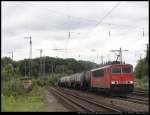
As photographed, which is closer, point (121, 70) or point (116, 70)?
point (116, 70)

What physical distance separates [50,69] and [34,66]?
Result: 61.7 ft

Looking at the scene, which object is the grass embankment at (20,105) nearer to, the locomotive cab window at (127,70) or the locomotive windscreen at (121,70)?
the locomotive windscreen at (121,70)

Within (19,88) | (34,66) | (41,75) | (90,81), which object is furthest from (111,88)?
(34,66)

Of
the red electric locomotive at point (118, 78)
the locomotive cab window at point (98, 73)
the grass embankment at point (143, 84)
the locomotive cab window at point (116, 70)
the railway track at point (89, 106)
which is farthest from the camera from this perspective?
the grass embankment at point (143, 84)

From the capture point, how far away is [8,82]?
136 ft

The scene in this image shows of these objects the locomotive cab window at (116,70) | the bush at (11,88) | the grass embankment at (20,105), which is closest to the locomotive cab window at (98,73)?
the locomotive cab window at (116,70)

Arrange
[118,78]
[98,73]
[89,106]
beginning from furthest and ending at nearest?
[98,73] < [118,78] < [89,106]

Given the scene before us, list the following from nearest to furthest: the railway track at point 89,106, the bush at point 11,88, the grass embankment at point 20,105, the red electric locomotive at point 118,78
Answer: the grass embankment at point 20,105, the railway track at point 89,106, the bush at point 11,88, the red electric locomotive at point 118,78

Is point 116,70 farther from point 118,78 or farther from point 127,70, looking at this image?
point 127,70

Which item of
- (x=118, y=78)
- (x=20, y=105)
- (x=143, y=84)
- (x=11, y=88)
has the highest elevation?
(x=118, y=78)

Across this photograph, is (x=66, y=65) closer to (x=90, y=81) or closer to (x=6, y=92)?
(x=90, y=81)

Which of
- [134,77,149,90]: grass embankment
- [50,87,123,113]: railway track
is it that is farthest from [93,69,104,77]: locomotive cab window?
[134,77,149,90]: grass embankment

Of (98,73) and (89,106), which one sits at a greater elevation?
(98,73)

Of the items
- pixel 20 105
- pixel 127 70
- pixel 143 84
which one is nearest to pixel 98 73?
pixel 127 70
